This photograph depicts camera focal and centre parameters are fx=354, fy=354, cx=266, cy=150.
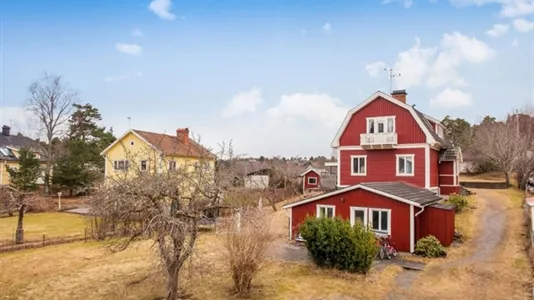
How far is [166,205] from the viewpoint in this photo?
9.34m

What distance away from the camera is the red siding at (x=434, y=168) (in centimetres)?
2273

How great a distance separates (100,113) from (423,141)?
148 feet

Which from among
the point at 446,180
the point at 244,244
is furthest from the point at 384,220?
the point at 446,180

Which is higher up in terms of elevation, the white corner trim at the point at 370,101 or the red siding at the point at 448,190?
the white corner trim at the point at 370,101

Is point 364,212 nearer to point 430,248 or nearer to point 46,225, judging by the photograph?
point 430,248

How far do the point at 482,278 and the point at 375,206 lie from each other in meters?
5.03

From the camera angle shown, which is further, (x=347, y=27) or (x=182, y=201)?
(x=347, y=27)

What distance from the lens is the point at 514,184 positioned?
1367 inches

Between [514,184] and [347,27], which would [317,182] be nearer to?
[514,184]

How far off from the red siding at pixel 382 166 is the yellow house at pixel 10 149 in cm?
3433

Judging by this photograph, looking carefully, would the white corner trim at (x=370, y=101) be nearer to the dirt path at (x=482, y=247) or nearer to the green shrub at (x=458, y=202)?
the green shrub at (x=458, y=202)

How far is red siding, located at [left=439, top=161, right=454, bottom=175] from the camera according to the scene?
25016 mm

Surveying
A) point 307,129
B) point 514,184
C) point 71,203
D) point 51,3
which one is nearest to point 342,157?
point 307,129

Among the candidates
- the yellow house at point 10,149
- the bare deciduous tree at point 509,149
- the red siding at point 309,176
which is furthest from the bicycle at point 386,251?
the yellow house at point 10,149
